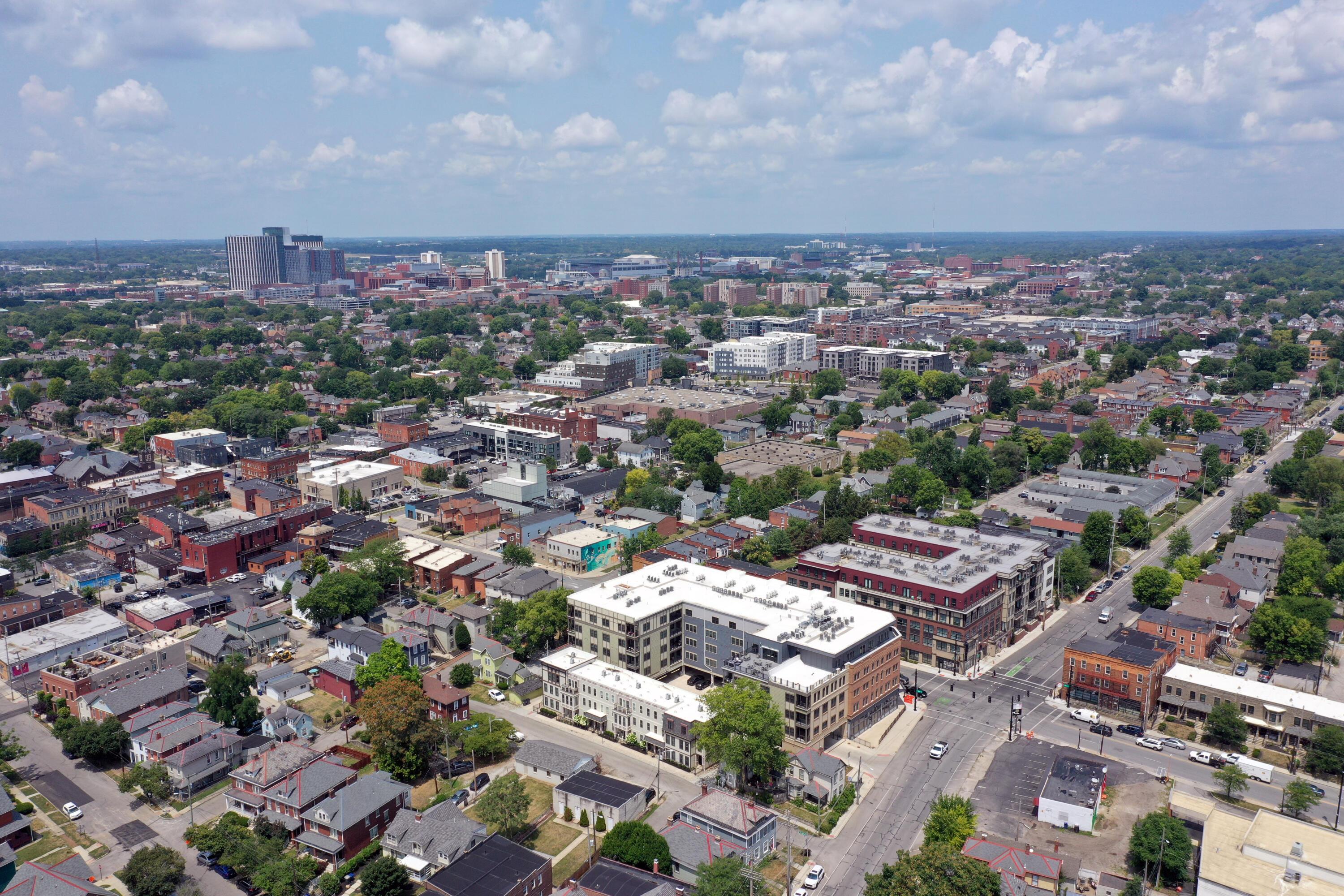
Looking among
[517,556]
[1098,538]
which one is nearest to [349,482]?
[517,556]

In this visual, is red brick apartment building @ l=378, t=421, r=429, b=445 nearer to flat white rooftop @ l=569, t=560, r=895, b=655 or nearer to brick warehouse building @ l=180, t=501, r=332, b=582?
brick warehouse building @ l=180, t=501, r=332, b=582

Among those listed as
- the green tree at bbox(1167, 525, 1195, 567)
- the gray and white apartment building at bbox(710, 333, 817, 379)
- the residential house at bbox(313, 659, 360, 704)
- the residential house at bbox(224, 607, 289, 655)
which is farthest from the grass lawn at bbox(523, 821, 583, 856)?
the gray and white apartment building at bbox(710, 333, 817, 379)

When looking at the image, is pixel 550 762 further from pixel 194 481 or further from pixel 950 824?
pixel 194 481

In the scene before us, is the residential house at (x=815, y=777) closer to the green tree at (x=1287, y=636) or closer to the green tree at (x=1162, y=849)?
the green tree at (x=1162, y=849)

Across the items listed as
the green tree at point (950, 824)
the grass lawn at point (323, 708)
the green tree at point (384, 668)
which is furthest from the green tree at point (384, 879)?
the green tree at point (950, 824)

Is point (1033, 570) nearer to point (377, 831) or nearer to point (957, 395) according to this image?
point (377, 831)
